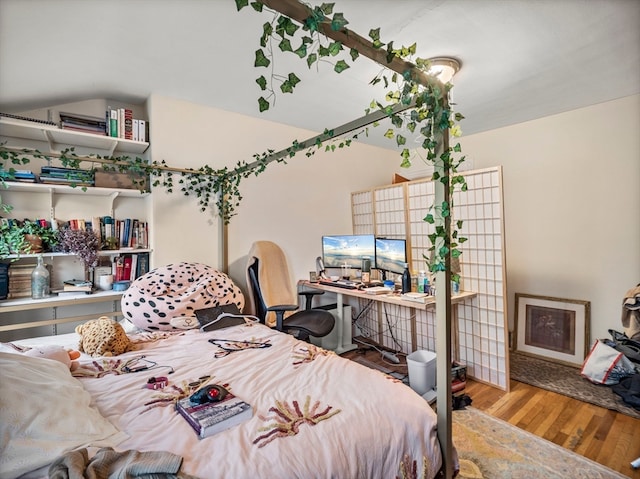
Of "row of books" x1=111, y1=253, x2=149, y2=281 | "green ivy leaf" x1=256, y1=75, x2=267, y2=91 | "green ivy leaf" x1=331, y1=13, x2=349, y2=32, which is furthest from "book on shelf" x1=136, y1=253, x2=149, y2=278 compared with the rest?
"green ivy leaf" x1=331, y1=13, x2=349, y2=32

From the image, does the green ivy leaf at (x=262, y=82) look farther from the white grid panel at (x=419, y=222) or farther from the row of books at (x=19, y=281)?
the white grid panel at (x=419, y=222)

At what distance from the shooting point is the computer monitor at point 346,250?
134 inches

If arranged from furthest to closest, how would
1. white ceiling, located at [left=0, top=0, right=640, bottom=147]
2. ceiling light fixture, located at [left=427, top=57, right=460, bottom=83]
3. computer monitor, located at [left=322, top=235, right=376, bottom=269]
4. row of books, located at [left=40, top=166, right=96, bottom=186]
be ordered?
computer monitor, located at [left=322, top=235, right=376, bottom=269], row of books, located at [left=40, top=166, right=96, bottom=186], ceiling light fixture, located at [left=427, top=57, right=460, bottom=83], white ceiling, located at [left=0, top=0, right=640, bottom=147]

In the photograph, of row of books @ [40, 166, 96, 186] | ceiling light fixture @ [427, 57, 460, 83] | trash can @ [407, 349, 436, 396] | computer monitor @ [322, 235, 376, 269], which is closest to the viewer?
ceiling light fixture @ [427, 57, 460, 83]

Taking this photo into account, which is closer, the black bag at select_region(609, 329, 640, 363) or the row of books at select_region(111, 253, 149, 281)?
the black bag at select_region(609, 329, 640, 363)

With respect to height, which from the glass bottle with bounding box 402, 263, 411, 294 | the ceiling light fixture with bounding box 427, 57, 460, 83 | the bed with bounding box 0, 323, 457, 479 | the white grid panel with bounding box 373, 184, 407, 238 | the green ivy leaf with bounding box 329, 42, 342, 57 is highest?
the ceiling light fixture with bounding box 427, 57, 460, 83

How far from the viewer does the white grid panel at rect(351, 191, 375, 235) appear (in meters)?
4.02

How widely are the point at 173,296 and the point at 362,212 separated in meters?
2.63

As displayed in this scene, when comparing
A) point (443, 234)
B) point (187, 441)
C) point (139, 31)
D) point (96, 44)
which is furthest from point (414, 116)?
point (96, 44)

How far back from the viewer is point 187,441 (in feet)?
3.16

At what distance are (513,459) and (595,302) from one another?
2.10 m

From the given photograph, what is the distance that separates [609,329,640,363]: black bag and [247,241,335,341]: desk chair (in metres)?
2.42

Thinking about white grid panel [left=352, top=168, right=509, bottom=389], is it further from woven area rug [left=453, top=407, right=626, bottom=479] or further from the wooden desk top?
woven area rug [left=453, top=407, right=626, bottom=479]

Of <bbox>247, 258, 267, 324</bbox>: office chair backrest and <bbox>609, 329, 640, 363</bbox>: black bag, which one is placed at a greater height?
<bbox>247, 258, 267, 324</bbox>: office chair backrest
